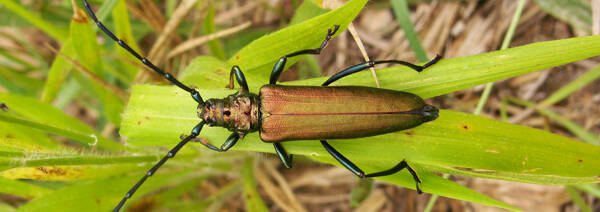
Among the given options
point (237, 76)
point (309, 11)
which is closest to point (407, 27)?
point (309, 11)

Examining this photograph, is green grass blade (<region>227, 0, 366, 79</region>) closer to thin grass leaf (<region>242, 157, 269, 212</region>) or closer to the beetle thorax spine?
the beetle thorax spine

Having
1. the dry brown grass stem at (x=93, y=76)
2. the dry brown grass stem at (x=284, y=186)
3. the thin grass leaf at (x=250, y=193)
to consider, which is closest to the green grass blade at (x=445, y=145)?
the dry brown grass stem at (x=93, y=76)

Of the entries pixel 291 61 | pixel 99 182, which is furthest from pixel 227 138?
pixel 99 182

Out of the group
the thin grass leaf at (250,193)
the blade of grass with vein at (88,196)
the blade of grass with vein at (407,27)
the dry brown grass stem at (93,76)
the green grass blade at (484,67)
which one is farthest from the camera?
the thin grass leaf at (250,193)

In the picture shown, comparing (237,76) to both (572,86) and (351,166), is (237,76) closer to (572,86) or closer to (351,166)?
(351,166)

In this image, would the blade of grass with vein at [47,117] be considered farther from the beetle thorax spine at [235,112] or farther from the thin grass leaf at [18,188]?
the beetle thorax spine at [235,112]
